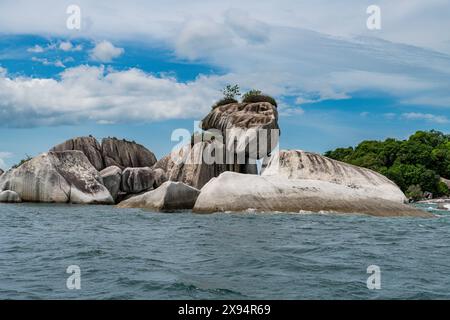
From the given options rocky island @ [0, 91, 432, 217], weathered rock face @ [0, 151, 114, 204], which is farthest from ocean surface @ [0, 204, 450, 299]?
weathered rock face @ [0, 151, 114, 204]

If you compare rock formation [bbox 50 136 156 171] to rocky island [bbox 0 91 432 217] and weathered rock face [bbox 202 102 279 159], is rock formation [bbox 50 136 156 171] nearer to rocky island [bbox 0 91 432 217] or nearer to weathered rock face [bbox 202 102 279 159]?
rocky island [bbox 0 91 432 217]

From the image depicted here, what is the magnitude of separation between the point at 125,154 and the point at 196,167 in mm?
14236

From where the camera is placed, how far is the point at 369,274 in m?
11.6

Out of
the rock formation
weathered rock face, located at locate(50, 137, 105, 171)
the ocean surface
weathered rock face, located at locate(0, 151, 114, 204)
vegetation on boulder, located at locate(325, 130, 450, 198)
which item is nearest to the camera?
the ocean surface

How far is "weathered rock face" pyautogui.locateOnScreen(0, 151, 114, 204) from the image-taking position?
142ft

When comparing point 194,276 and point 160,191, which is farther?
point 160,191

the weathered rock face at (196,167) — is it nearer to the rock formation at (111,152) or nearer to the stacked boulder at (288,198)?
the rock formation at (111,152)

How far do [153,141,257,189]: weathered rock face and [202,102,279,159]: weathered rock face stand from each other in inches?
61.0

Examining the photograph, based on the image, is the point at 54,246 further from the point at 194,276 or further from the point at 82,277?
the point at 194,276

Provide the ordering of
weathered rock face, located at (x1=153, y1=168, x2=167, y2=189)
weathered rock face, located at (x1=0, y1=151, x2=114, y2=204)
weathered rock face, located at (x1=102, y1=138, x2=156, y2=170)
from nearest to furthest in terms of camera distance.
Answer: weathered rock face, located at (x1=0, y1=151, x2=114, y2=204) → weathered rock face, located at (x1=153, y1=168, x2=167, y2=189) → weathered rock face, located at (x1=102, y1=138, x2=156, y2=170)

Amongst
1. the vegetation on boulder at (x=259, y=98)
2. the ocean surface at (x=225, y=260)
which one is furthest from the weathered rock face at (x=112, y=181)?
the ocean surface at (x=225, y=260)

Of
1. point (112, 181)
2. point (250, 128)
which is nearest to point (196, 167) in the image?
point (250, 128)

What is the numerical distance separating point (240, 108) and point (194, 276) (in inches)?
1612
